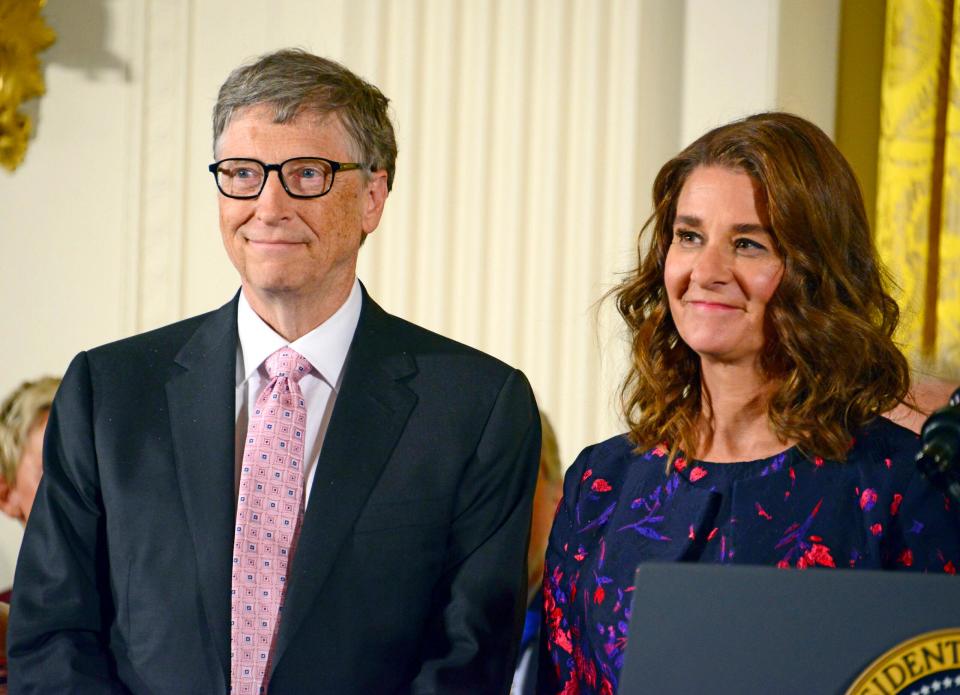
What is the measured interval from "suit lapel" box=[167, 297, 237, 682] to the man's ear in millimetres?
237

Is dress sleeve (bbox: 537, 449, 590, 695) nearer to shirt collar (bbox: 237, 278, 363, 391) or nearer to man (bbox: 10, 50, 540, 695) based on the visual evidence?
man (bbox: 10, 50, 540, 695)

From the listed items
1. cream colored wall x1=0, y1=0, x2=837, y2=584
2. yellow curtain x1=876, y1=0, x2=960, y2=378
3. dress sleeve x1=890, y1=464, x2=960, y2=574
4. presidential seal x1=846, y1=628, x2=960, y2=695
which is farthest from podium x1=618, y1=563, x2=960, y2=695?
cream colored wall x1=0, y1=0, x2=837, y2=584

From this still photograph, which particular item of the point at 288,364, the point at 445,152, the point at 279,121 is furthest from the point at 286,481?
the point at 445,152

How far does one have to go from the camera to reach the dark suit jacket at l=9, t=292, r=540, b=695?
1783 millimetres

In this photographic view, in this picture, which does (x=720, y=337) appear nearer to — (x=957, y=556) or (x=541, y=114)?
(x=957, y=556)

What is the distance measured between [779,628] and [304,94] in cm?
110

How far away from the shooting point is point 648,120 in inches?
142

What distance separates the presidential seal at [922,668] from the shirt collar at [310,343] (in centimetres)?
105

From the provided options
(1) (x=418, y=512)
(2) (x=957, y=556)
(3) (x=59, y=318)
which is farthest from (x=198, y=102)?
(2) (x=957, y=556)

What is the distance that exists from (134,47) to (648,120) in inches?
65.9

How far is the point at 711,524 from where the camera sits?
6.13ft

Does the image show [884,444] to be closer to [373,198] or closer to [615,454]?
[615,454]

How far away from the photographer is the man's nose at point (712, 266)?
1.87 m

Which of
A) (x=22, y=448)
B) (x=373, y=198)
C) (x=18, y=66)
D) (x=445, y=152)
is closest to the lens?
(x=373, y=198)
